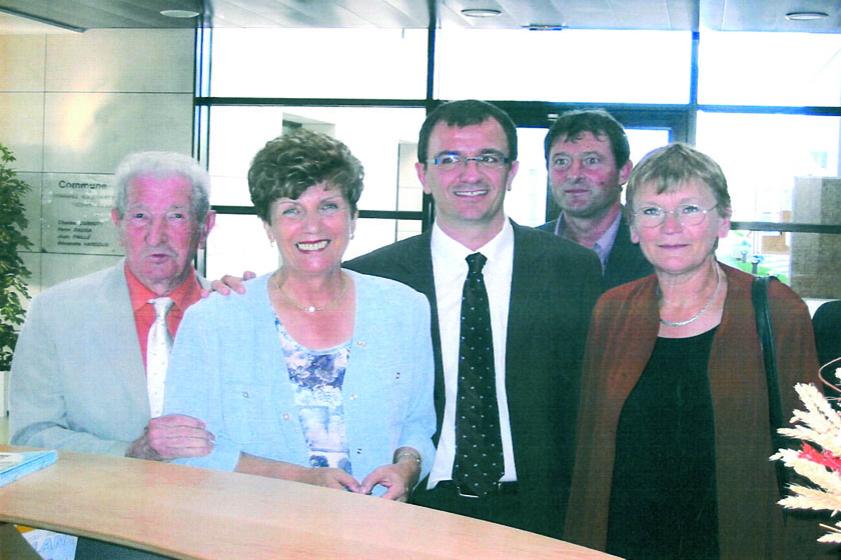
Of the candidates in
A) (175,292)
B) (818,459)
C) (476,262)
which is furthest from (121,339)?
(818,459)

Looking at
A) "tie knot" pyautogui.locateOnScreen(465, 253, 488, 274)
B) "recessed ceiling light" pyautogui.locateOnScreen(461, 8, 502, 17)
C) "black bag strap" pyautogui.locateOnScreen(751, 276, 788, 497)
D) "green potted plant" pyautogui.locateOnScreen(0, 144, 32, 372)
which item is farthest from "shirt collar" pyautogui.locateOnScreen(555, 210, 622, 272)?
"green potted plant" pyautogui.locateOnScreen(0, 144, 32, 372)

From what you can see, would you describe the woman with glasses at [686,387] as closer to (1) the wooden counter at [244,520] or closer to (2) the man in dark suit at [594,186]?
(2) the man in dark suit at [594,186]

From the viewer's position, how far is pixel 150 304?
3.54 meters

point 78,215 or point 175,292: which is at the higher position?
point 78,215

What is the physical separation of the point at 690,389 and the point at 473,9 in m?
1.61

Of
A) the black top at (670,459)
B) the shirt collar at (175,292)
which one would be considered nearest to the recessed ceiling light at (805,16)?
the black top at (670,459)

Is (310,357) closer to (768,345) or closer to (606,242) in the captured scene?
(606,242)

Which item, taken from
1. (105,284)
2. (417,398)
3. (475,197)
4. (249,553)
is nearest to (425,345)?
(417,398)

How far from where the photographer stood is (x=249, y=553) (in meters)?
2.10

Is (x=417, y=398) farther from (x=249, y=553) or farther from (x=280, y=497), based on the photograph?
(x=249, y=553)

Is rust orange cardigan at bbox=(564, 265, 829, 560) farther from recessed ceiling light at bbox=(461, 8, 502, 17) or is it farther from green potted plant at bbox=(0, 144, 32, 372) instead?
green potted plant at bbox=(0, 144, 32, 372)

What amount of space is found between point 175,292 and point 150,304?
0.12 meters

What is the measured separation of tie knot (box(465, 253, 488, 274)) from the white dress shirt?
12 millimetres

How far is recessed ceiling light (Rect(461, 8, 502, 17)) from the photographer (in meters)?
3.55
